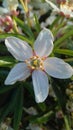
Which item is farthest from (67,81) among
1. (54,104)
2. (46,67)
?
(46,67)

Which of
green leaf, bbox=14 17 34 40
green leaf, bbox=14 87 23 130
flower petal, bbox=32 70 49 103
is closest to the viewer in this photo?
flower petal, bbox=32 70 49 103

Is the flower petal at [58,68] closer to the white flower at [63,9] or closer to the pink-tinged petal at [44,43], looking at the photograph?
the pink-tinged petal at [44,43]

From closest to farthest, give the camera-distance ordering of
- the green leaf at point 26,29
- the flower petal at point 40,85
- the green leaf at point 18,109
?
the flower petal at point 40,85, the green leaf at point 18,109, the green leaf at point 26,29

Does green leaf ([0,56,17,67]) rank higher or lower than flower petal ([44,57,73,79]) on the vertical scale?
lower

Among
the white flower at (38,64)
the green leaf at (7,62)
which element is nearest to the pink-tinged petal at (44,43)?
the white flower at (38,64)

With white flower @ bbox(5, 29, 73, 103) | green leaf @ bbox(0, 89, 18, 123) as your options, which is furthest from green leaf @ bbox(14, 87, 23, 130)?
white flower @ bbox(5, 29, 73, 103)

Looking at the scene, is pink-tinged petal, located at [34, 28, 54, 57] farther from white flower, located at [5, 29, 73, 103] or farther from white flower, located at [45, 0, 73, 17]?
white flower, located at [45, 0, 73, 17]
